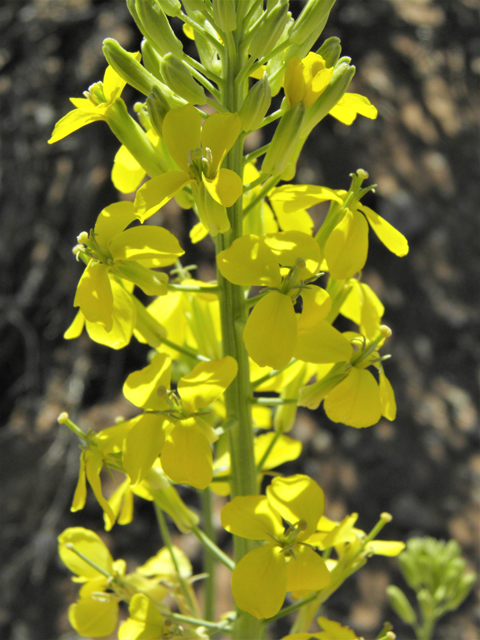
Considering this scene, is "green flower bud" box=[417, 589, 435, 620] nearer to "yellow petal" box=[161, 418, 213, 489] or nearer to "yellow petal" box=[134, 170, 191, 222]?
"yellow petal" box=[161, 418, 213, 489]

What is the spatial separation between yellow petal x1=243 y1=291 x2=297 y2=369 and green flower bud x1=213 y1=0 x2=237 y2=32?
0.41 m

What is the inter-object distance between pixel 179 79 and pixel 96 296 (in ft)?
1.13

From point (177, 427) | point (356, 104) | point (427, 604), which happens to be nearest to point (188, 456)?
point (177, 427)

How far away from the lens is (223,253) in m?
0.74

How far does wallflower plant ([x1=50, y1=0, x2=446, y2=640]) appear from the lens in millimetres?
742

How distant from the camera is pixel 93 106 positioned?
0.85 meters

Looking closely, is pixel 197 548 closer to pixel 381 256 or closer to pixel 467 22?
pixel 381 256

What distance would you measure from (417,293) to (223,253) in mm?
2411

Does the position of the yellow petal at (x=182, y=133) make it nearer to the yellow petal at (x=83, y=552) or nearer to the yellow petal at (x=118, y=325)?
the yellow petal at (x=118, y=325)

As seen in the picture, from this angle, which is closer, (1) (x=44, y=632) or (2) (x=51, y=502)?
(1) (x=44, y=632)

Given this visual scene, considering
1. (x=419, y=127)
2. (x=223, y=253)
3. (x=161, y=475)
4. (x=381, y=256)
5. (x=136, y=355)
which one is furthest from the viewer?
(x=419, y=127)

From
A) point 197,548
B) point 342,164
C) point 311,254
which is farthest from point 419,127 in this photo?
point 311,254

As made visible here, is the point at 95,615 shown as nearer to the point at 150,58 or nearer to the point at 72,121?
the point at 72,121

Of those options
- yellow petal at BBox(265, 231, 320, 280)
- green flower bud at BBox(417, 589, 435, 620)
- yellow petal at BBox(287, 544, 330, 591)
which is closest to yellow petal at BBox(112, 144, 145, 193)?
yellow petal at BBox(265, 231, 320, 280)
